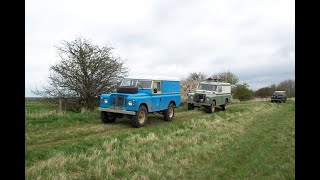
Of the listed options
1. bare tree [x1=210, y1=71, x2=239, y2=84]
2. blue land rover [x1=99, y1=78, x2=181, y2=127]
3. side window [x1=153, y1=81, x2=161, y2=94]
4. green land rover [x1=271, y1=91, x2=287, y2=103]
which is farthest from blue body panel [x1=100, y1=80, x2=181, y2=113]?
bare tree [x1=210, y1=71, x2=239, y2=84]

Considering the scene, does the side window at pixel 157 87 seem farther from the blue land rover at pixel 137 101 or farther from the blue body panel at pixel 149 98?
the blue body panel at pixel 149 98

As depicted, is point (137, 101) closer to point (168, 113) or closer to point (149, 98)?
point (149, 98)

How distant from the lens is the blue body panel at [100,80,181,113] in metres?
12.6

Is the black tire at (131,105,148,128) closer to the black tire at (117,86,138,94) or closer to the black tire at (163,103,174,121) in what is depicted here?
the black tire at (117,86,138,94)

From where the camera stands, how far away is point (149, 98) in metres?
13.4

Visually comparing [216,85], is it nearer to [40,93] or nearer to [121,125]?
[121,125]

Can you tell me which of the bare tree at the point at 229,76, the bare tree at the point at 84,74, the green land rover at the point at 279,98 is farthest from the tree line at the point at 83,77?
the bare tree at the point at 229,76

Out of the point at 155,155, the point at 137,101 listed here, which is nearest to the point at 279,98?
the point at 137,101

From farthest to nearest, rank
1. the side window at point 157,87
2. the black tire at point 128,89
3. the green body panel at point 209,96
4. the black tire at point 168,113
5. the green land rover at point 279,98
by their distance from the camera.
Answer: the green land rover at point 279,98 < the green body panel at point 209,96 < the black tire at point 168,113 < the side window at point 157,87 < the black tire at point 128,89

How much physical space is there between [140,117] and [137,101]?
892 mm

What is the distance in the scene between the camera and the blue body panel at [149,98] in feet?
41.2

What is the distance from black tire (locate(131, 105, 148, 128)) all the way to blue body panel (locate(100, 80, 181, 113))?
242 millimetres

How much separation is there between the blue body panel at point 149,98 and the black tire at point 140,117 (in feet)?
0.79

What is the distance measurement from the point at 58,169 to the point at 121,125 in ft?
23.1
